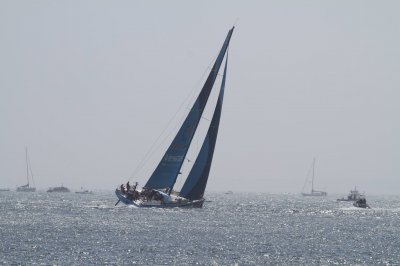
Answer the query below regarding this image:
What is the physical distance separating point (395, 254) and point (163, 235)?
14775 millimetres

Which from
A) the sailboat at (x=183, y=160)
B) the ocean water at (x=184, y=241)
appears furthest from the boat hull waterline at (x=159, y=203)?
the ocean water at (x=184, y=241)

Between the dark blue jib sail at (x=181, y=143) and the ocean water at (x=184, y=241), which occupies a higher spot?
the dark blue jib sail at (x=181, y=143)

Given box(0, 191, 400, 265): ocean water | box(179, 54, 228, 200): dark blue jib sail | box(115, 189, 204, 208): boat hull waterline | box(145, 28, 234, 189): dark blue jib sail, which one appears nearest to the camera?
box(0, 191, 400, 265): ocean water

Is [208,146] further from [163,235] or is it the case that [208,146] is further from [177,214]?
[163,235]

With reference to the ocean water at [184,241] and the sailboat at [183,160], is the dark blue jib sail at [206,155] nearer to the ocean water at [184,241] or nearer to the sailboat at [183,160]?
the sailboat at [183,160]

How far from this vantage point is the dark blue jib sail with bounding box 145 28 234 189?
86312 mm

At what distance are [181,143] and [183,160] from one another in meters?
1.65

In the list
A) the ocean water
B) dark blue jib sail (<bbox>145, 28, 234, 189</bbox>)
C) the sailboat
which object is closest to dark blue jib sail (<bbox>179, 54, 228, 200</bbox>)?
the sailboat

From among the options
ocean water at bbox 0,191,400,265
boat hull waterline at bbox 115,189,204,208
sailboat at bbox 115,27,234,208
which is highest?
sailboat at bbox 115,27,234,208

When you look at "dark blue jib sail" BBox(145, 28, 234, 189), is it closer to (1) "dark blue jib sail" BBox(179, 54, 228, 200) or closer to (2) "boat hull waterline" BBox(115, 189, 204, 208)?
(1) "dark blue jib sail" BBox(179, 54, 228, 200)

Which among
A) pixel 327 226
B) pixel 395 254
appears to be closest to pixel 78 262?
pixel 395 254

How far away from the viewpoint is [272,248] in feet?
178

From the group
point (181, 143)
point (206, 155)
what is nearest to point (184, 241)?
point (206, 155)

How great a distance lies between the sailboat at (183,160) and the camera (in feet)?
282
